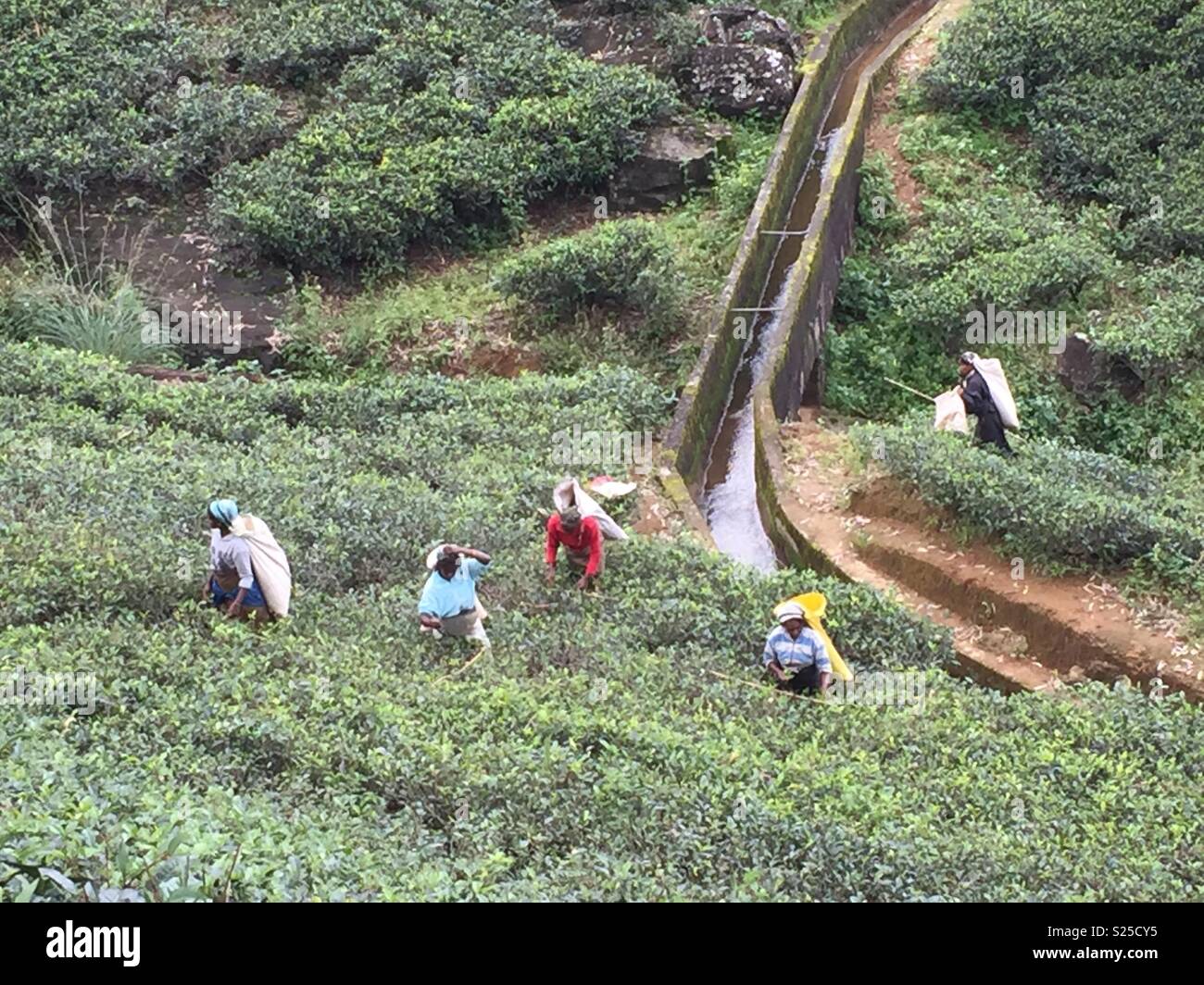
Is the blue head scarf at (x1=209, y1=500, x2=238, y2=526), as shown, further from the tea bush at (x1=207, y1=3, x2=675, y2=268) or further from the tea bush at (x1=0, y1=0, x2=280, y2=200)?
the tea bush at (x1=0, y1=0, x2=280, y2=200)

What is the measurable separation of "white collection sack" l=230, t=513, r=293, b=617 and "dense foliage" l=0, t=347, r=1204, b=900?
21 cm

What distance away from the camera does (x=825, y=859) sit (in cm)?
767

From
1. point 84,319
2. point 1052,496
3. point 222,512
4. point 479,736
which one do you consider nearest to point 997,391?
point 1052,496

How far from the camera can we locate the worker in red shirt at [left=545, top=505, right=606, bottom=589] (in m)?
11.2

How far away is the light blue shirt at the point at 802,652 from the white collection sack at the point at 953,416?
4600mm

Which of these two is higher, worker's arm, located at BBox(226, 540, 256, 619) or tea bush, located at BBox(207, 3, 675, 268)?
tea bush, located at BBox(207, 3, 675, 268)

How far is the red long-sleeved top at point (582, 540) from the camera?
11.3 meters

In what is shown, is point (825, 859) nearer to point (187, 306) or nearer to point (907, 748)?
point (907, 748)

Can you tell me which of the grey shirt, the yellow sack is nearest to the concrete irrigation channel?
Result: the yellow sack

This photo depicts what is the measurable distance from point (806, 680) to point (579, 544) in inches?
84.6

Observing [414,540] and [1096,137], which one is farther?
[1096,137]

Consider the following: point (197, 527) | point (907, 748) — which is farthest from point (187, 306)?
point (907, 748)

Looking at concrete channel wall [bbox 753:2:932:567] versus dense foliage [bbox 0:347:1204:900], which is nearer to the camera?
dense foliage [bbox 0:347:1204:900]

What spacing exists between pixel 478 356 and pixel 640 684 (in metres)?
9.31
